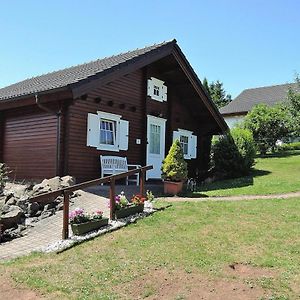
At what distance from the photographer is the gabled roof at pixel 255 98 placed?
3716 cm

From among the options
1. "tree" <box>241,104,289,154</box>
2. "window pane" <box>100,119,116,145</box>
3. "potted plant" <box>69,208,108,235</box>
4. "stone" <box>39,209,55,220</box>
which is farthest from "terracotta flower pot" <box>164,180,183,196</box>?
"tree" <box>241,104,289,154</box>

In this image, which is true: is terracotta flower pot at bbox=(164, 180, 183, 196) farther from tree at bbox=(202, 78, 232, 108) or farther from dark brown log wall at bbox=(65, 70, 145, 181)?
tree at bbox=(202, 78, 232, 108)

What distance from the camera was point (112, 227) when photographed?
7617 millimetres

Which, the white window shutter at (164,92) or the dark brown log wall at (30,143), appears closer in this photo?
the dark brown log wall at (30,143)

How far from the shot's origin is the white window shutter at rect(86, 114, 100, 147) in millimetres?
12242

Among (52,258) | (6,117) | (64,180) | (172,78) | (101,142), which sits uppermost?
(172,78)

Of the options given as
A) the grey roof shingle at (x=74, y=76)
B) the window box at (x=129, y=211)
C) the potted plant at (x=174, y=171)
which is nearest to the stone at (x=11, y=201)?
the window box at (x=129, y=211)

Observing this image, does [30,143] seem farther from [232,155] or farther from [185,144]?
[232,155]

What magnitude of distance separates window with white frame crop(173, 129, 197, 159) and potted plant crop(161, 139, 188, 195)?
16.6 feet

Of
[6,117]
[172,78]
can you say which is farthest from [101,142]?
[172,78]

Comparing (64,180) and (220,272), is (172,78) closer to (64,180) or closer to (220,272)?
(64,180)

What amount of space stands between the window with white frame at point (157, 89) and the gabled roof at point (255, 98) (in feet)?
72.1

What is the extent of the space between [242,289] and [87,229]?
354 centimetres

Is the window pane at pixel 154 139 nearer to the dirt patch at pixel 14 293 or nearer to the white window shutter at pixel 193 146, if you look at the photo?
the white window shutter at pixel 193 146
